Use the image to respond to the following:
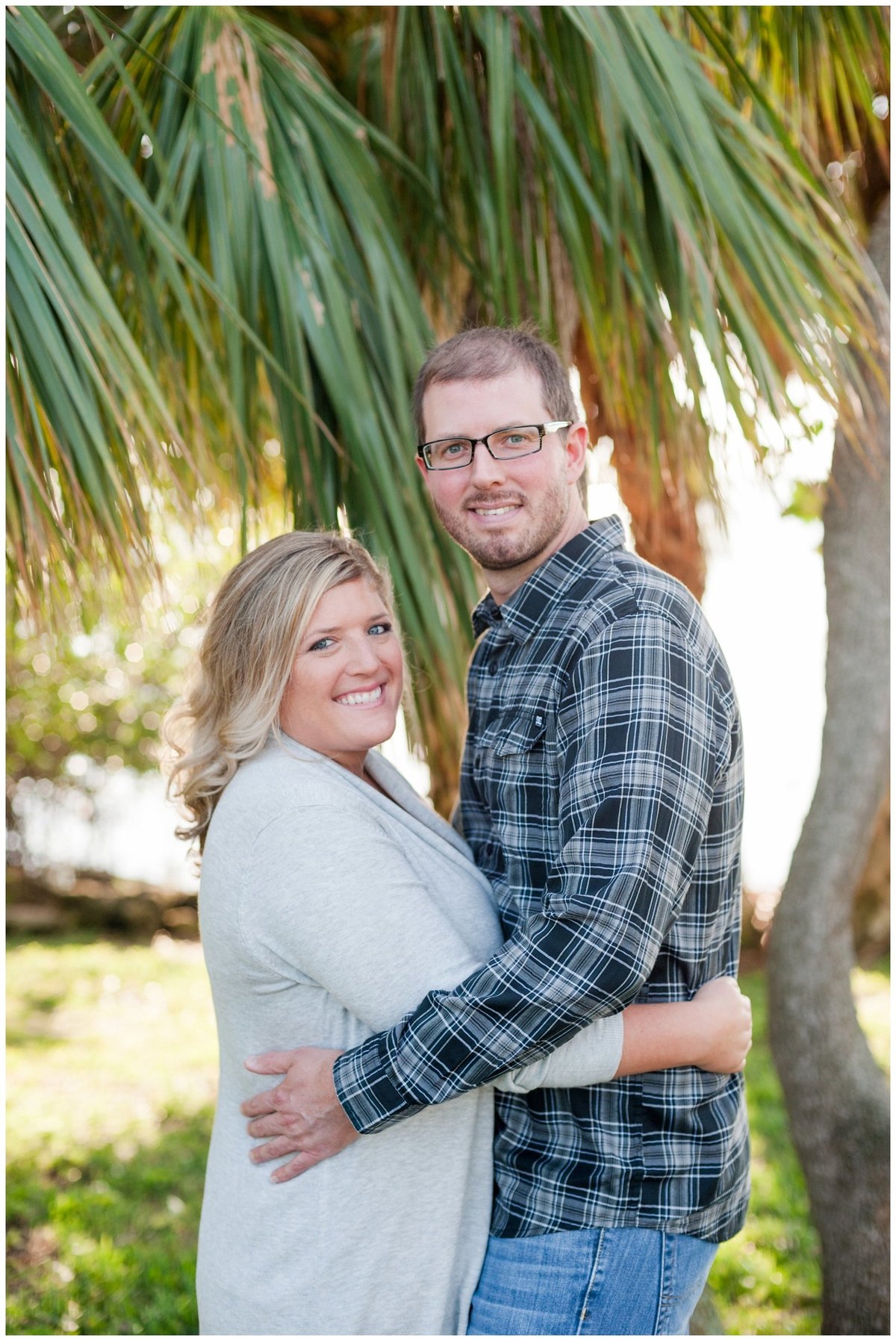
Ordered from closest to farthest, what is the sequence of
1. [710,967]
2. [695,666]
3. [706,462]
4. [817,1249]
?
[695,666], [710,967], [706,462], [817,1249]

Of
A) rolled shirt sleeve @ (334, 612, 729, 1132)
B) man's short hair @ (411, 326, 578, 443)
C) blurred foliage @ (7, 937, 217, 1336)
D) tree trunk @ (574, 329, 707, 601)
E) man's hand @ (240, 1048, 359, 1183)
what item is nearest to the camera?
rolled shirt sleeve @ (334, 612, 729, 1132)

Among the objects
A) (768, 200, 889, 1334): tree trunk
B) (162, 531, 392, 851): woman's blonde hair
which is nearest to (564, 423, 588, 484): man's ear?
(162, 531, 392, 851): woman's blonde hair

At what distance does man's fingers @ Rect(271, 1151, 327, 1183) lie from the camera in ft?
4.87

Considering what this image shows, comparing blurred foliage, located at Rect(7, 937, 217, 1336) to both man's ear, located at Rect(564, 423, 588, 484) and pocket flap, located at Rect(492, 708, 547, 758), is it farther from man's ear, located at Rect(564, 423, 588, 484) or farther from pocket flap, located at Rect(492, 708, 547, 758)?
man's ear, located at Rect(564, 423, 588, 484)

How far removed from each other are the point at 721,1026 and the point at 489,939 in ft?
1.14

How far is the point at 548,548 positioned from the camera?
5.65 feet

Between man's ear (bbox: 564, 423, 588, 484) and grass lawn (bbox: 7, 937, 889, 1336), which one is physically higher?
man's ear (bbox: 564, 423, 588, 484)

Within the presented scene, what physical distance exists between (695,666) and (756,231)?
97 centimetres

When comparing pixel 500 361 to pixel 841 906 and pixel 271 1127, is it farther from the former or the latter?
pixel 841 906

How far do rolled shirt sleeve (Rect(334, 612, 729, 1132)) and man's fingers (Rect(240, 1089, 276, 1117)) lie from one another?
5.6 inches

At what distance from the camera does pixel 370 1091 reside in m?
1.41

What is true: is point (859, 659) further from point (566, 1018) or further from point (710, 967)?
point (566, 1018)

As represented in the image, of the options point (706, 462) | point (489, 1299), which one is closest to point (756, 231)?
point (706, 462)

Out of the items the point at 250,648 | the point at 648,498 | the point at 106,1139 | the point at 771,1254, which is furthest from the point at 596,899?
the point at 106,1139
